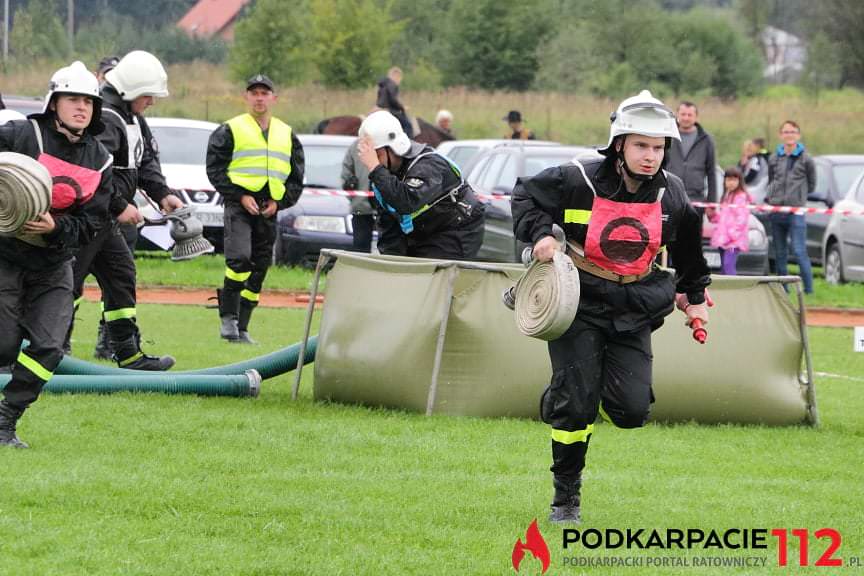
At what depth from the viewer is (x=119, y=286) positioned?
11664 mm

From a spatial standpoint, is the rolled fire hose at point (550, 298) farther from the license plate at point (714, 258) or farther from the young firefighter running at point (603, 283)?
the license plate at point (714, 258)

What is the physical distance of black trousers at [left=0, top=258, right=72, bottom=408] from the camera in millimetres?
8367

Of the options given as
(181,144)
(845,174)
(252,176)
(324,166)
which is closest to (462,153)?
(324,166)

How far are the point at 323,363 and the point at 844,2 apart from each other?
2973 inches

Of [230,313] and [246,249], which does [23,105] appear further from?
[246,249]

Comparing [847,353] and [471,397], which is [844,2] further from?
[471,397]

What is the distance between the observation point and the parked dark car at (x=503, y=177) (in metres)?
19.1

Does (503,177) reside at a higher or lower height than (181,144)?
higher

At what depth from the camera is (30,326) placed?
8.46m

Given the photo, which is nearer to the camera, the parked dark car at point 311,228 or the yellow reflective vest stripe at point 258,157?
the yellow reflective vest stripe at point 258,157

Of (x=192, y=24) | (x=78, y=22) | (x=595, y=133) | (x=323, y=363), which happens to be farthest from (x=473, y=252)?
(x=192, y=24)

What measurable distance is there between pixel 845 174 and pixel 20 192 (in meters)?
17.5

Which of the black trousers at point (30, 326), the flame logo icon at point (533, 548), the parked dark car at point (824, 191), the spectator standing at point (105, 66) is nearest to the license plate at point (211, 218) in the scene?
the parked dark car at point (824, 191)

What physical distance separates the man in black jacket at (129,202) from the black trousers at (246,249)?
174cm
